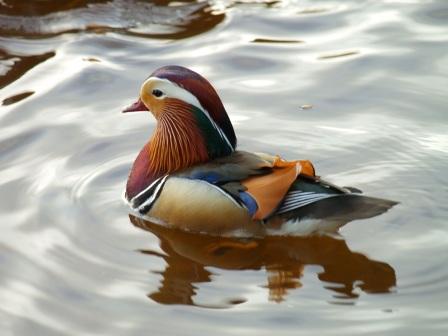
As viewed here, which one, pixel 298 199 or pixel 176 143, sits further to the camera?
pixel 176 143

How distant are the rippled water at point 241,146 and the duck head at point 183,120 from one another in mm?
433

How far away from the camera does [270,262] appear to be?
17.8 feet

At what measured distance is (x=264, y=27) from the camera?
344 inches

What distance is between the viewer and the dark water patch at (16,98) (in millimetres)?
7496

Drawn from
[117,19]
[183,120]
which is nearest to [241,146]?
[183,120]

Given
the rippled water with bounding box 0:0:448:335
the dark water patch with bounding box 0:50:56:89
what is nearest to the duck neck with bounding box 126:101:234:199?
the rippled water with bounding box 0:0:448:335

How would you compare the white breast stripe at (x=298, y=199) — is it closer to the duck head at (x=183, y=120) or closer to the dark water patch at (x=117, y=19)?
the duck head at (x=183, y=120)

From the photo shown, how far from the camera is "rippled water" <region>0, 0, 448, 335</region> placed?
489cm

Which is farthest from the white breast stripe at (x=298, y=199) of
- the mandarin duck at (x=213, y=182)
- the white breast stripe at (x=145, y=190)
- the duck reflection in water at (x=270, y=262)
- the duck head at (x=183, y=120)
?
the white breast stripe at (x=145, y=190)

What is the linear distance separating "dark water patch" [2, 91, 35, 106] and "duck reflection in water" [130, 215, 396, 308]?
83.1 inches

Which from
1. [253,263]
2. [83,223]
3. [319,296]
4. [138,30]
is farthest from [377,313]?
[138,30]

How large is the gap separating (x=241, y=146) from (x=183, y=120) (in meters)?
0.73

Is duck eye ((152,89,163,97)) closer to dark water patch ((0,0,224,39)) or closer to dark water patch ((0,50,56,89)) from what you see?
dark water patch ((0,50,56,89))

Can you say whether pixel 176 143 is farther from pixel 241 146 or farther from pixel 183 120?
pixel 241 146
